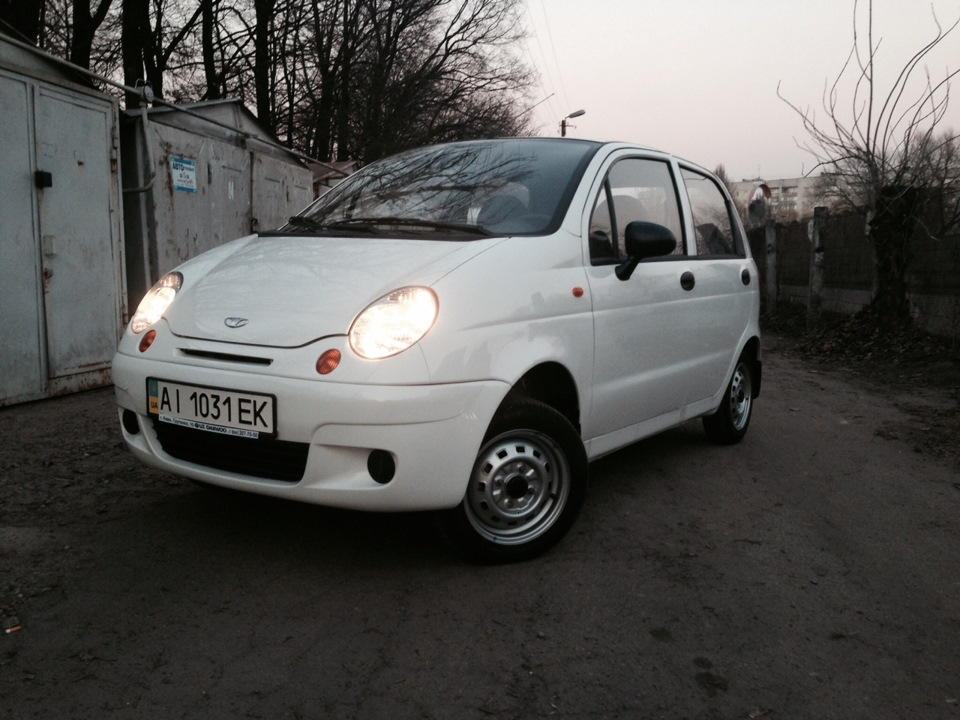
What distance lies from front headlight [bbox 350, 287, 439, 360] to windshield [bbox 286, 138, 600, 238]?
55 centimetres

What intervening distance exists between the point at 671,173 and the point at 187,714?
3518 mm

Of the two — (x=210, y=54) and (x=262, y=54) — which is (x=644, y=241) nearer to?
(x=262, y=54)

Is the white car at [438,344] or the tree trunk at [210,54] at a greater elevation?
the tree trunk at [210,54]

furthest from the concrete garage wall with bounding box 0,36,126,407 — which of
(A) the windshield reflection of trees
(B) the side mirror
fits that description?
(B) the side mirror

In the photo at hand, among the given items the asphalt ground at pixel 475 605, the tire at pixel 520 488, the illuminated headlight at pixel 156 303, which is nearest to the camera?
the asphalt ground at pixel 475 605

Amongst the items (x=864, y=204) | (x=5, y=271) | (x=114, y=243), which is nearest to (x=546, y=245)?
(x=5, y=271)

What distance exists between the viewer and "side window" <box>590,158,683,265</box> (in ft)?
12.4

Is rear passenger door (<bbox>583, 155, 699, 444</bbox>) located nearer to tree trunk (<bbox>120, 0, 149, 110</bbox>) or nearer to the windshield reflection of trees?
the windshield reflection of trees

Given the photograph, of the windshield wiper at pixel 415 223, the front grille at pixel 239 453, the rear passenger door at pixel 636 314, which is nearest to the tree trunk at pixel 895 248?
the rear passenger door at pixel 636 314

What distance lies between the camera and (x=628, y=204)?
4078mm

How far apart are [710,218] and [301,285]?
9.11 feet

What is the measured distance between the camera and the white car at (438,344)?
284cm

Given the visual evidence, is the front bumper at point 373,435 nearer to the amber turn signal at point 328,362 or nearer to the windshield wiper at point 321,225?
the amber turn signal at point 328,362

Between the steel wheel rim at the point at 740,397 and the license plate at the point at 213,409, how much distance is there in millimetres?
3216
